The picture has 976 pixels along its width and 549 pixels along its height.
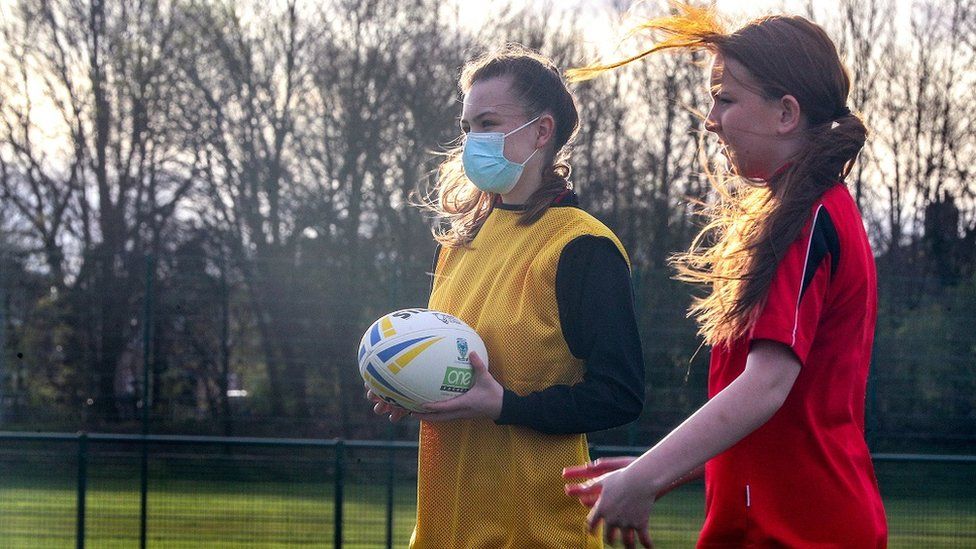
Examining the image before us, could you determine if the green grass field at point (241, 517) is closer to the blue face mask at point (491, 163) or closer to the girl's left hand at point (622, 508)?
the blue face mask at point (491, 163)

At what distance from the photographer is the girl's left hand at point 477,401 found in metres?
2.68

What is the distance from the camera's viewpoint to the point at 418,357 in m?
2.88

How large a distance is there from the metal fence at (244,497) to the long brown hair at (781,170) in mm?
5507

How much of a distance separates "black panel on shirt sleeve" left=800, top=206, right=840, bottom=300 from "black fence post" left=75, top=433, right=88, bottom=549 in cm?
633

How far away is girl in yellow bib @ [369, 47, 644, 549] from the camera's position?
106 inches

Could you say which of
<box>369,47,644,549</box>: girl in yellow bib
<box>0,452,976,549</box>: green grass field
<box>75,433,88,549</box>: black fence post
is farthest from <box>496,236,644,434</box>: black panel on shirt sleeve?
<box>75,433,88,549</box>: black fence post

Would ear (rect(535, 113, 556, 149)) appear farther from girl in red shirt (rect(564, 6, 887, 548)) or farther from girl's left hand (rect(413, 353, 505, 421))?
girl in red shirt (rect(564, 6, 887, 548))

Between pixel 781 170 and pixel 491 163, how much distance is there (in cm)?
93

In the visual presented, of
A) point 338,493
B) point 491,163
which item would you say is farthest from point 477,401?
point 338,493

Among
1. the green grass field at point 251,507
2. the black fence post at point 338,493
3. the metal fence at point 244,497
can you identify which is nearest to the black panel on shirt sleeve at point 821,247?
the black fence post at point 338,493

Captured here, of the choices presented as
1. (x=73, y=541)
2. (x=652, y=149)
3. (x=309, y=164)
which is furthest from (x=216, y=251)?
(x=73, y=541)

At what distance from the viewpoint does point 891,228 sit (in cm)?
2220

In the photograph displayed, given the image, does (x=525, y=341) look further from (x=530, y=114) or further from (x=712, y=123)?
(x=712, y=123)

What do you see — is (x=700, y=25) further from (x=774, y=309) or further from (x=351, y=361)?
A: (x=351, y=361)
